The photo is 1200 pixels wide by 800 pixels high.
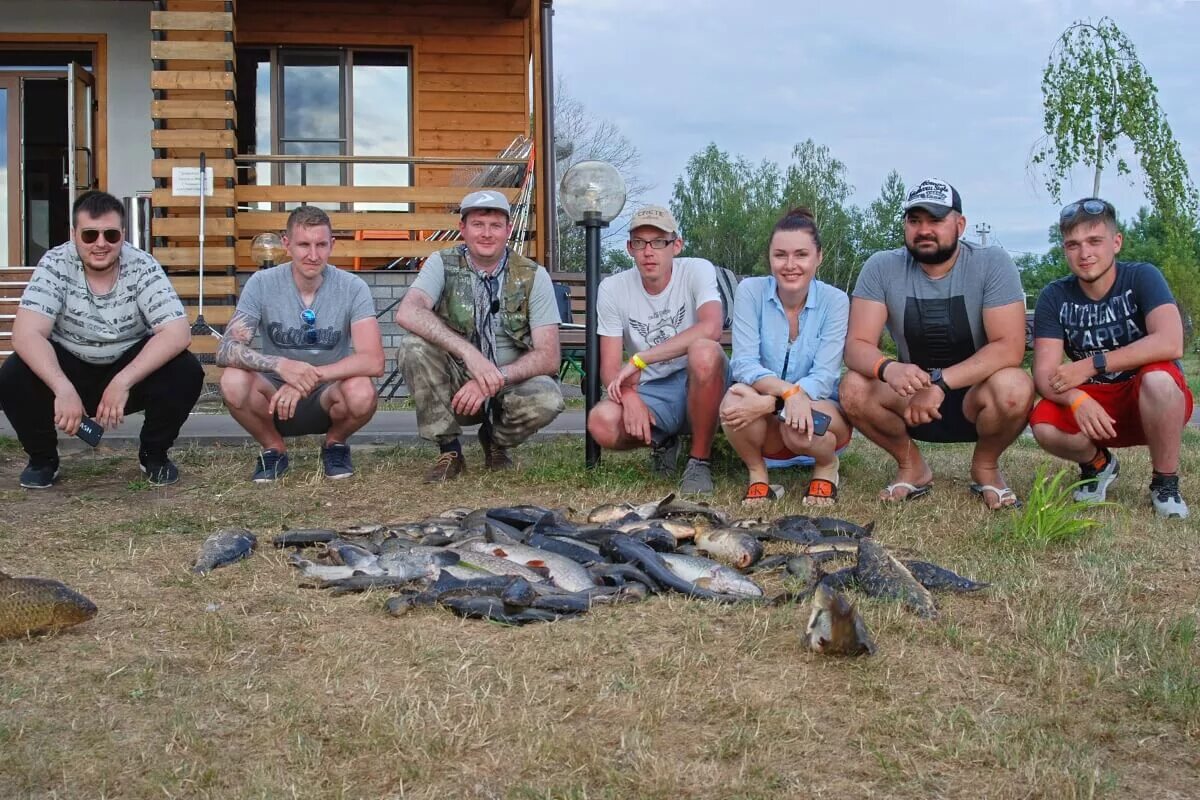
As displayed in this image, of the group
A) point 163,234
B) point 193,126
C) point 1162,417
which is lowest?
point 1162,417

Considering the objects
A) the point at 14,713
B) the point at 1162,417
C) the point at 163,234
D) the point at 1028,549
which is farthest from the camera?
the point at 163,234

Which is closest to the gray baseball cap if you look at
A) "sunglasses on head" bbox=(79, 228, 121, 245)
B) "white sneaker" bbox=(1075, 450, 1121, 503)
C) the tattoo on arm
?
the tattoo on arm

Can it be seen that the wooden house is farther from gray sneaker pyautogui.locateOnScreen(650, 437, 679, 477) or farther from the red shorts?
the red shorts

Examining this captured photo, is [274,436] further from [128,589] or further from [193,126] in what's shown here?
[193,126]

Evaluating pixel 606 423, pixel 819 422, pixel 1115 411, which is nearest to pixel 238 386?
pixel 606 423

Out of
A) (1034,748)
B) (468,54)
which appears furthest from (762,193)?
(1034,748)

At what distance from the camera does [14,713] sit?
108 inches

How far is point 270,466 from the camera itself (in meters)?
6.50

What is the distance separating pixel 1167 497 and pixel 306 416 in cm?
456

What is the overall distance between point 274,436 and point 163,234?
6.95 metres

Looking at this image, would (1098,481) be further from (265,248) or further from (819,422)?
(265,248)

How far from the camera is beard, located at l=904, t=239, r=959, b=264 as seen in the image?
552 cm

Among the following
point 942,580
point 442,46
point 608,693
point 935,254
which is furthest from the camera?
point 442,46

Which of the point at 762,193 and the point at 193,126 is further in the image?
the point at 762,193
